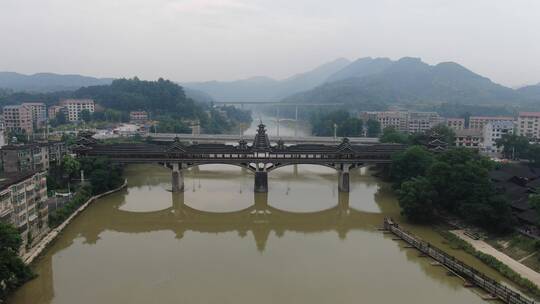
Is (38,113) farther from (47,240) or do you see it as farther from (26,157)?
(47,240)

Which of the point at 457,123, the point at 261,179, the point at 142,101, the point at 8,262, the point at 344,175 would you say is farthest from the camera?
the point at 142,101

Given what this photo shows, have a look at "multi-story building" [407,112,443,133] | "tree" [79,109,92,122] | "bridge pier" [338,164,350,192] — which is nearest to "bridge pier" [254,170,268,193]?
"bridge pier" [338,164,350,192]

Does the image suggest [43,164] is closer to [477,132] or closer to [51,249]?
[51,249]

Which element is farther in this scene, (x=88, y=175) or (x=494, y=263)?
(x=88, y=175)

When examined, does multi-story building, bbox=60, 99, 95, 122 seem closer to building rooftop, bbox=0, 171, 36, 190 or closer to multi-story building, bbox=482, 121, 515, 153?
building rooftop, bbox=0, 171, 36, 190

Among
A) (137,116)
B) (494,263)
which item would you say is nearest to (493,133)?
(494,263)
